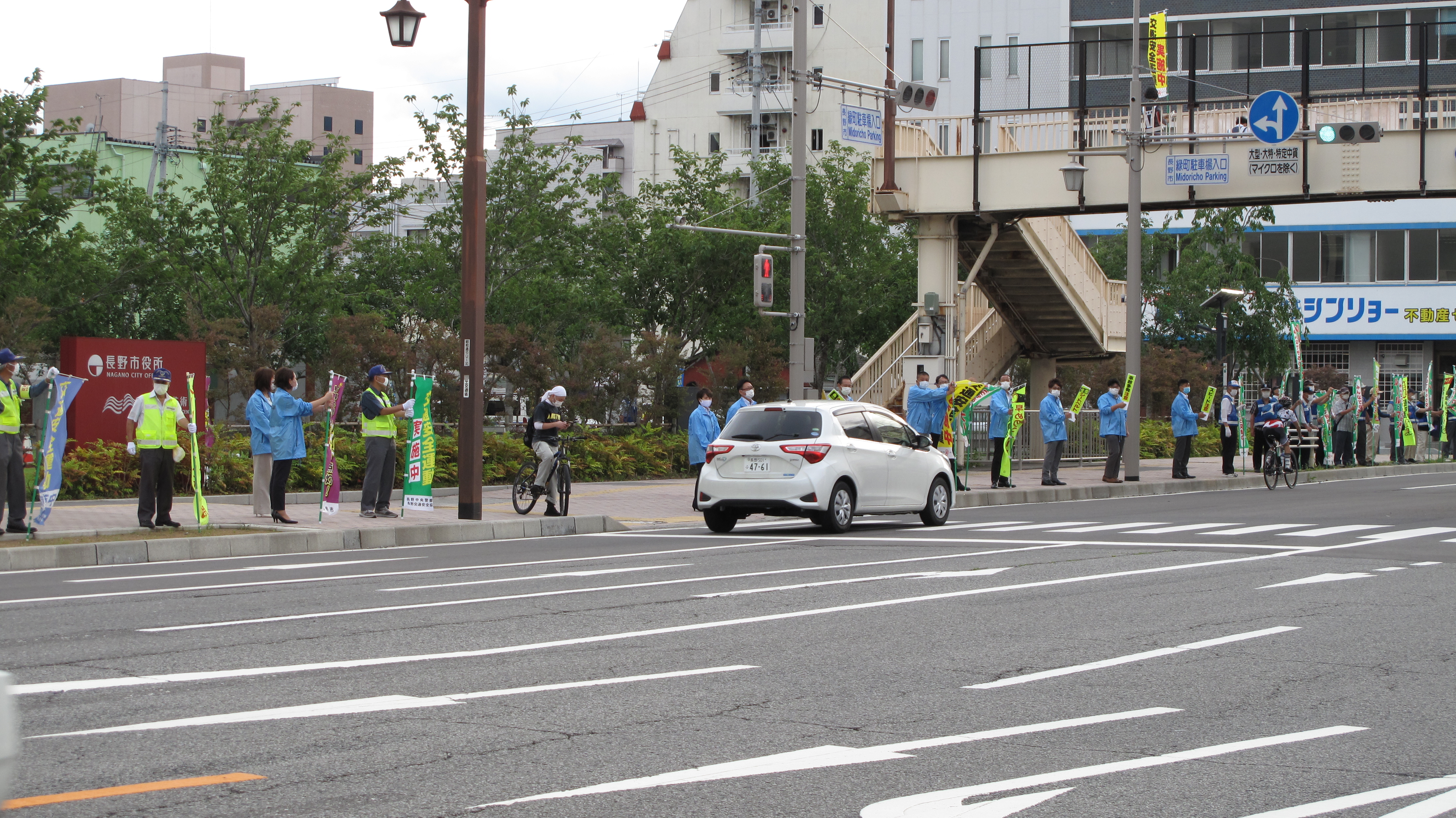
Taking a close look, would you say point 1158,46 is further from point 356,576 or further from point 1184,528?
point 356,576

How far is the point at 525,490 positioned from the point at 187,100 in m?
79.2

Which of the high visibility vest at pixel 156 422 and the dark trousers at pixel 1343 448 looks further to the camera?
the dark trousers at pixel 1343 448

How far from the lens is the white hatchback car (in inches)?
699

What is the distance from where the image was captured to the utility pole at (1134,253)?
27797 millimetres

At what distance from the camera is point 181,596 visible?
1158 cm

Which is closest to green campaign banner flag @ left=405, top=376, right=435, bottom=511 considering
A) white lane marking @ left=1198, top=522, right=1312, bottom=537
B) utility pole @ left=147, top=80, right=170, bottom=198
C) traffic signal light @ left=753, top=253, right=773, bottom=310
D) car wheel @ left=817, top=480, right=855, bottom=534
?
car wheel @ left=817, top=480, right=855, bottom=534

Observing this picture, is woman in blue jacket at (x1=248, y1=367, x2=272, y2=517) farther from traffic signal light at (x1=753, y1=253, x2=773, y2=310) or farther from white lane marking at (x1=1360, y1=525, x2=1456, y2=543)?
white lane marking at (x1=1360, y1=525, x2=1456, y2=543)

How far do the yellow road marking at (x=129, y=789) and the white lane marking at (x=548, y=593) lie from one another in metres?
4.07

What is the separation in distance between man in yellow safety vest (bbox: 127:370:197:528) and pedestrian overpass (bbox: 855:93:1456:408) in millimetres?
17204

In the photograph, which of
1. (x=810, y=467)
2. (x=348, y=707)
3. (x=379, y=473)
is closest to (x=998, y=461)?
(x=810, y=467)

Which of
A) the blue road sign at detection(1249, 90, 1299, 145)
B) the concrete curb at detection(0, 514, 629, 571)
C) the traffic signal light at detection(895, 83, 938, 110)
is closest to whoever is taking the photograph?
the concrete curb at detection(0, 514, 629, 571)

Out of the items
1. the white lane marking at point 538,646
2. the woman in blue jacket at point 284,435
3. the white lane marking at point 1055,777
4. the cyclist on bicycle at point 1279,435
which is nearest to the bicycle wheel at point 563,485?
the woman in blue jacket at point 284,435

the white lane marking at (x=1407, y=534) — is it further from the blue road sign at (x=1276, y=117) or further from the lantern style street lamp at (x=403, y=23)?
the lantern style street lamp at (x=403, y=23)


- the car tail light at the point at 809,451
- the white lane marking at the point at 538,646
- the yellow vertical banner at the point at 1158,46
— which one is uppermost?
the yellow vertical banner at the point at 1158,46
